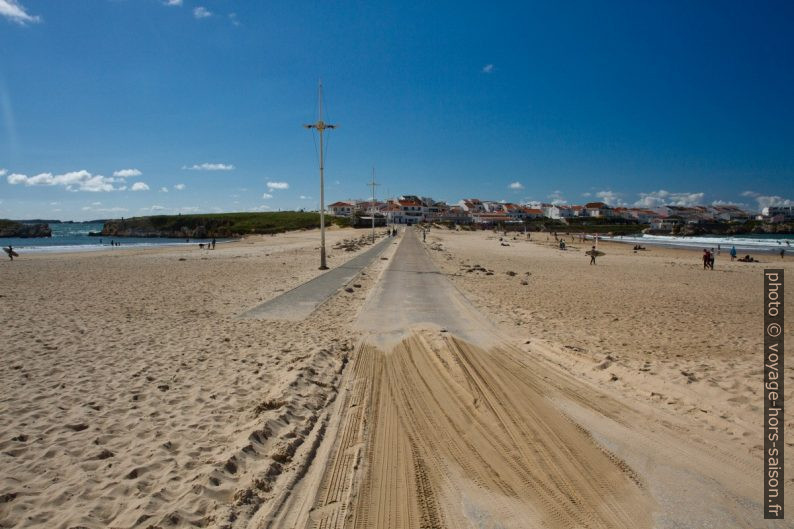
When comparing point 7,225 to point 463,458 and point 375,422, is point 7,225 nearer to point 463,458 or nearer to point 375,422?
point 375,422

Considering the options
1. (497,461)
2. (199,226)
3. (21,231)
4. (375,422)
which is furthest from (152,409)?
(21,231)

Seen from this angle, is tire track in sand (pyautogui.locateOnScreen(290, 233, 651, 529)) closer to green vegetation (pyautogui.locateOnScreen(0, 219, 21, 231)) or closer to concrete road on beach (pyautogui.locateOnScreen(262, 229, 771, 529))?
concrete road on beach (pyautogui.locateOnScreen(262, 229, 771, 529))

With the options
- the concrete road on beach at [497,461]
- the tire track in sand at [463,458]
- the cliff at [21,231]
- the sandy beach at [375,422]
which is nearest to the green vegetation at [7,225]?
the cliff at [21,231]

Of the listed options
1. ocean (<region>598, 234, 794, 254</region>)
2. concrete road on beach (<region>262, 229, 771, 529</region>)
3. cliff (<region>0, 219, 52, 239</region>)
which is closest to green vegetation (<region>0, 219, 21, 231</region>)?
cliff (<region>0, 219, 52, 239</region>)

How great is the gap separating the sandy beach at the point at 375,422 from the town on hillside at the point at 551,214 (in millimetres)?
121529

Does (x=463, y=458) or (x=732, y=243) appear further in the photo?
(x=732, y=243)

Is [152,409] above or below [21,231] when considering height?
below

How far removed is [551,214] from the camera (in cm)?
16575

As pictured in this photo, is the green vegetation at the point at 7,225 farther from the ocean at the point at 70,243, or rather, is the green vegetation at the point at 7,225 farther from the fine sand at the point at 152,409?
the fine sand at the point at 152,409

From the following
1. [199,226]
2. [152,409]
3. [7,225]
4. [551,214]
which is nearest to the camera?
[152,409]

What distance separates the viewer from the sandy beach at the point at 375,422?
3750mm

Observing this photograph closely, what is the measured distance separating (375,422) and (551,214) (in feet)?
569

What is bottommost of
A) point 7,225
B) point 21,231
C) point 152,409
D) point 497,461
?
point 497,461

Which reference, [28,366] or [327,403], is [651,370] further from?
[28,366]
